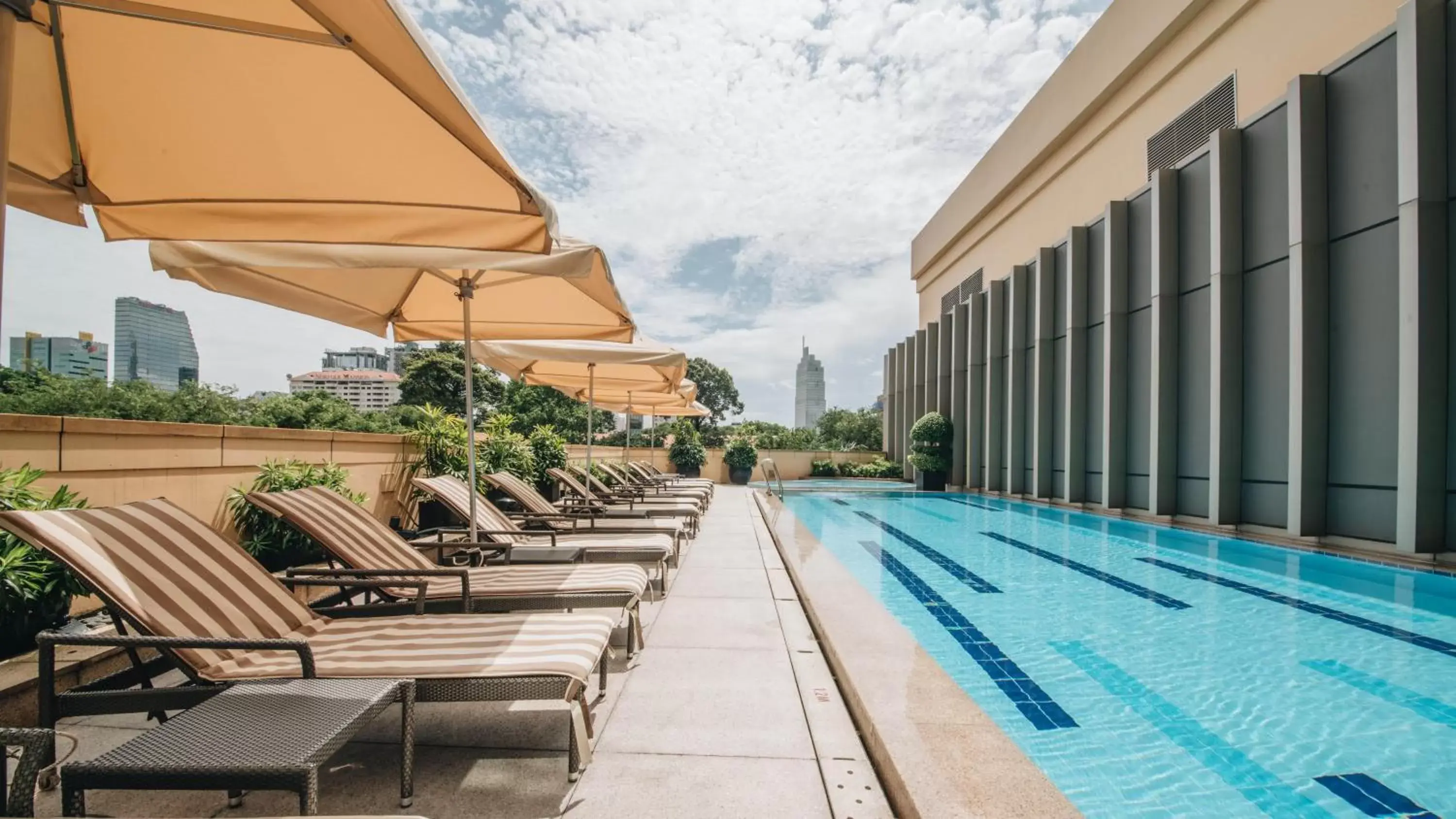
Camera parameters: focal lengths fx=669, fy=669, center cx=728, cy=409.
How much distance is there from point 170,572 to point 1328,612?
270 inches

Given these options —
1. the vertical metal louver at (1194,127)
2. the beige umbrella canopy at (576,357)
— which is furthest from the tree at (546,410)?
the vertical metal louver at (1194,127)

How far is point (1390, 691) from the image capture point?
335 cm

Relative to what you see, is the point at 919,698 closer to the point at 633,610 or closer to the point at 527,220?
the point at 633,610

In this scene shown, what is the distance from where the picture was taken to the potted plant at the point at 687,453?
19.4m

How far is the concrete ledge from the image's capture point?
6.58 feet

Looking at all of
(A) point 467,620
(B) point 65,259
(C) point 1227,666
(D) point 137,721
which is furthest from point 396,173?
(B) point 65,259

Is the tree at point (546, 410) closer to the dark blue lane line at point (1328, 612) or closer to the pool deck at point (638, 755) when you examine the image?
the dark blue lane line at point (1328, 612)

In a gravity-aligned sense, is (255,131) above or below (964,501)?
above

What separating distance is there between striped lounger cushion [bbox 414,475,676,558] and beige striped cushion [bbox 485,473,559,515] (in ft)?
1.14

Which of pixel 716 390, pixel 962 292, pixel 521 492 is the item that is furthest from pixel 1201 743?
pixel 716 390

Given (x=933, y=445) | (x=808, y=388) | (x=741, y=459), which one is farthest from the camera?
(x=808, y=388)

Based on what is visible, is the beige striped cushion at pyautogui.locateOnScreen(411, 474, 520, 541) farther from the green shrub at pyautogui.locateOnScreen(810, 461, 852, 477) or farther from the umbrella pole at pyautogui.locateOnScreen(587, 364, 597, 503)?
the green shrub at pyautogui.locateOnScreen(810, 461, 852, 477)

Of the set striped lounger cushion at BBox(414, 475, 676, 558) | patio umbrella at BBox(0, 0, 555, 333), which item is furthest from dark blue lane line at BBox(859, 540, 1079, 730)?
patio umbrella at BBox(0, 0, 555, 333)

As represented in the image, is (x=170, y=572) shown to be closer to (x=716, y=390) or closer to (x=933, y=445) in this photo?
(x=933, y=445)
